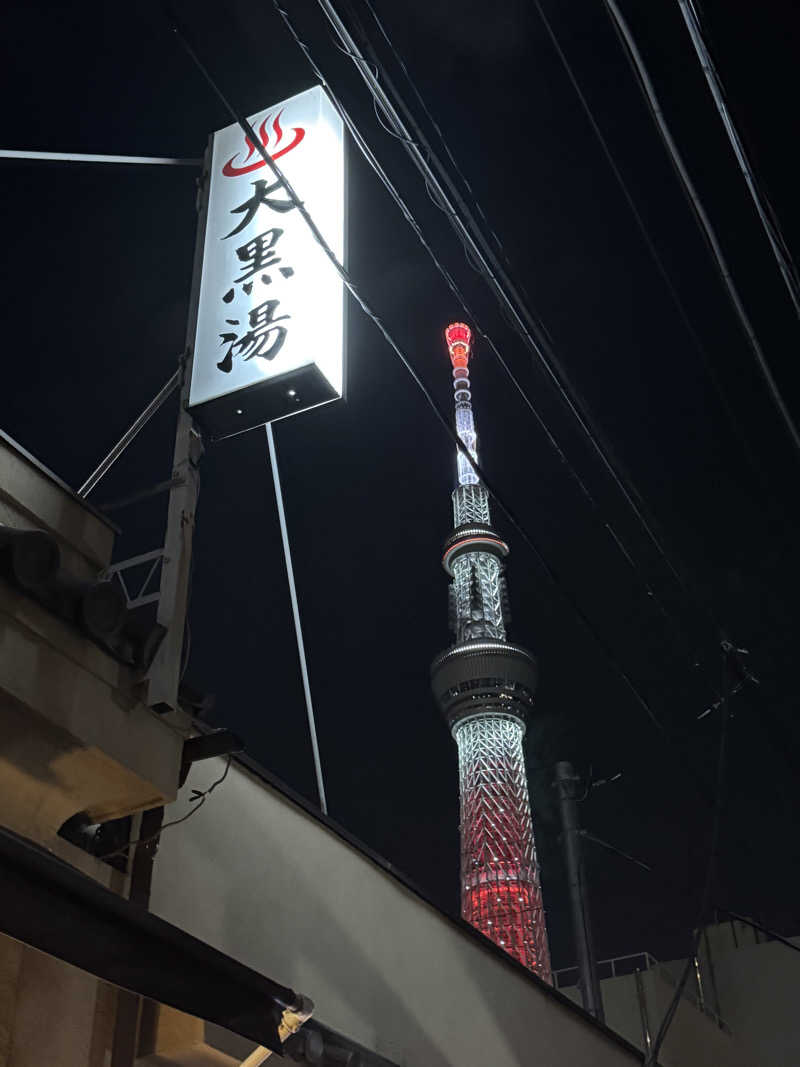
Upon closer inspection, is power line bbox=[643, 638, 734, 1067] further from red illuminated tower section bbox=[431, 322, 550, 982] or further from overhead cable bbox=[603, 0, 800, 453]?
red illuminated tower section bbox=[431, 322, 550, 982]

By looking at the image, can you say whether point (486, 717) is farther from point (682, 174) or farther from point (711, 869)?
point (682, 174)

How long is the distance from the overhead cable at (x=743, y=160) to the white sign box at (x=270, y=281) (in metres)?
2.87

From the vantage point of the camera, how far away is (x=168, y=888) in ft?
20.0

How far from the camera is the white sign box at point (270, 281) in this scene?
729cm

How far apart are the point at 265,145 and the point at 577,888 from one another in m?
7.78

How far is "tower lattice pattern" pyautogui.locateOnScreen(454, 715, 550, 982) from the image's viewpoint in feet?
108

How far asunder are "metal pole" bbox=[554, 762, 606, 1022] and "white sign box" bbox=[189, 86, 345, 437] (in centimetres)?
654

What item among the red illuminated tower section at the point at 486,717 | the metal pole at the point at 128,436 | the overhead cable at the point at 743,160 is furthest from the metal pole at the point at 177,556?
the red illuminated tower section at the point at 486,717

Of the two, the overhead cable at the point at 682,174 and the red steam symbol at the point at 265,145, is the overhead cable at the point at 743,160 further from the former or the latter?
the red steam symbol at the point at 265,145

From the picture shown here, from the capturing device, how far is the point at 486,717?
38156 millimetres

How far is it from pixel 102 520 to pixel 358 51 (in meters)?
2.92

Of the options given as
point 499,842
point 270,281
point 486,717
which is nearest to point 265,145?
point 270,281

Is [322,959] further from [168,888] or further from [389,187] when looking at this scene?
[389,187]

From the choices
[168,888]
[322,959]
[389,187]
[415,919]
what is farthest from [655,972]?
[389,187]
